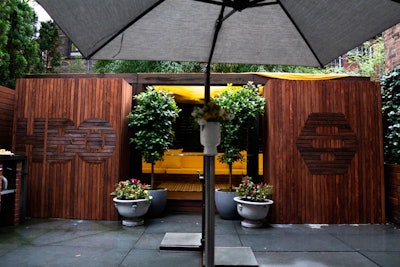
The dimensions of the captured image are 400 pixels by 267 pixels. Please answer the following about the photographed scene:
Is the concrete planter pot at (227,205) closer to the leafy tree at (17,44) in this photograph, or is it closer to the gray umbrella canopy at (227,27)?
the gray umbrella canopy at (227,27)

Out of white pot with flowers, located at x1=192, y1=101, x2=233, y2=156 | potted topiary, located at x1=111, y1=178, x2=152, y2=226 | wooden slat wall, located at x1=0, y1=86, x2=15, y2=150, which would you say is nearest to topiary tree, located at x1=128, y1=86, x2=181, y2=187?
potted topiary, located at x1=111, y1=178, x2=152, y2=226

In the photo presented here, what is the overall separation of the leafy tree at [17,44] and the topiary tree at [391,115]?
7.14m

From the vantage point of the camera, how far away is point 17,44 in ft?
20.7

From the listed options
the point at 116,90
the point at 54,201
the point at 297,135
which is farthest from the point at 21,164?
the point at 297,135

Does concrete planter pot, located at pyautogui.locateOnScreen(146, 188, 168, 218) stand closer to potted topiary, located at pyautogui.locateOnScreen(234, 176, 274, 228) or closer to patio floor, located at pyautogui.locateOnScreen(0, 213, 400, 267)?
patio floor, located at pyautogui.locateOnScreen(0, 213, 400, 267)

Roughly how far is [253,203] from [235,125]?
1285 mm

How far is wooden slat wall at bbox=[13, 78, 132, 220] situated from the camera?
4.77m

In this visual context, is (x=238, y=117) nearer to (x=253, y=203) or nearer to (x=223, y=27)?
(x=253, y=203)

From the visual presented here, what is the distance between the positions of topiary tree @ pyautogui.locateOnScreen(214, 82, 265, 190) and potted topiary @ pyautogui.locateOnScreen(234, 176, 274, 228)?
61cm

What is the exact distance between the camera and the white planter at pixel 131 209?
14.2 feet

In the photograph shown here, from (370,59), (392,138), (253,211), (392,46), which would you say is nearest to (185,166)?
(253,211)

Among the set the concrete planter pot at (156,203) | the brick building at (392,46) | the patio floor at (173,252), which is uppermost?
the brick building at (392,46)

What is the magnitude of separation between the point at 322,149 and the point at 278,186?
926 mm

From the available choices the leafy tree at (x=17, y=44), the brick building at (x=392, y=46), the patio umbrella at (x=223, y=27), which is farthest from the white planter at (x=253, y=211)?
the leafy tree at (x=17, y=44)
